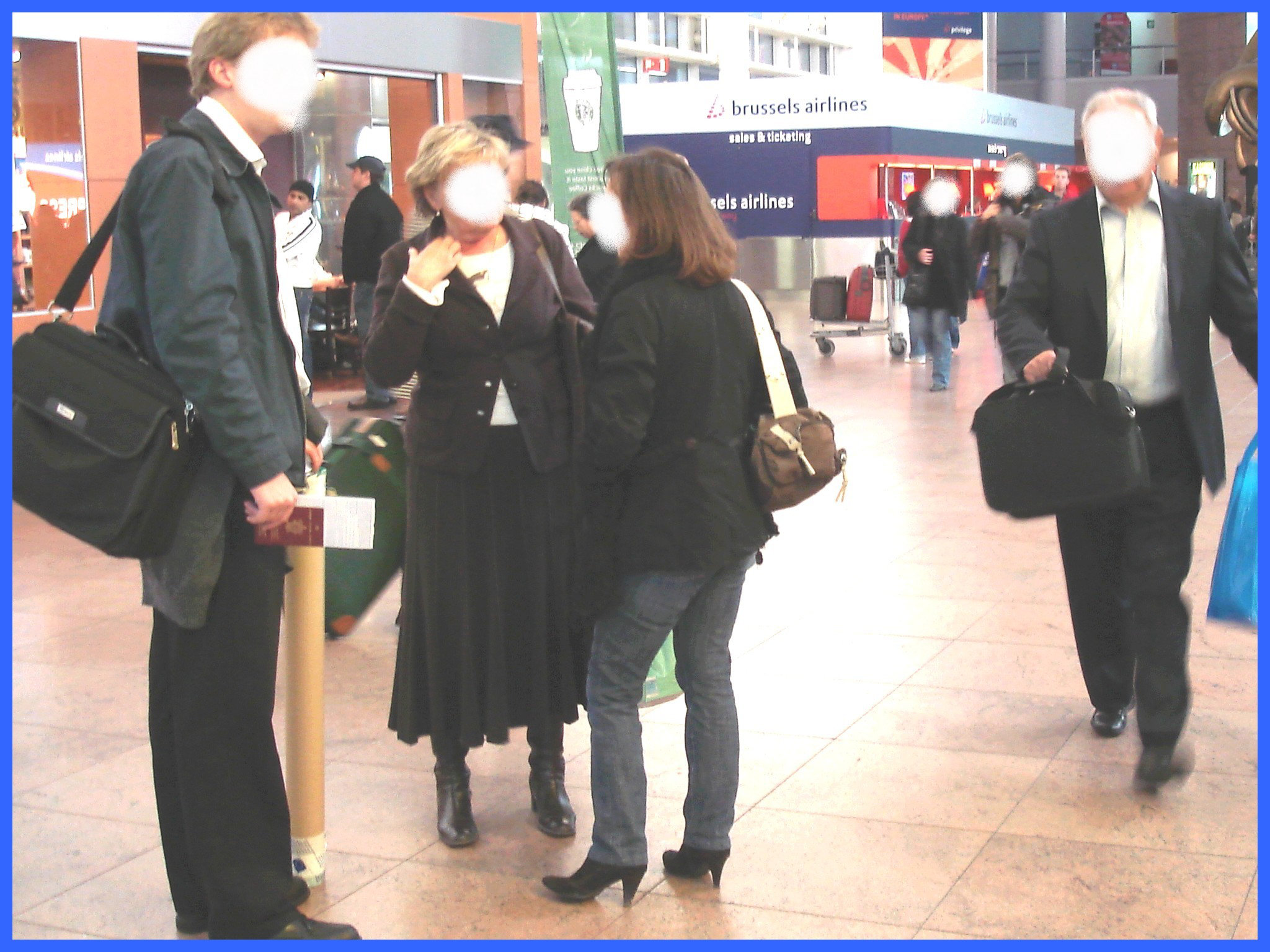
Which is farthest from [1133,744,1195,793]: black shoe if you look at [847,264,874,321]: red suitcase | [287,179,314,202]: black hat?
[847,264,874,321]: red suitcase

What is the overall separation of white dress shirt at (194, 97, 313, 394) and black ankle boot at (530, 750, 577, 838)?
3.87ft

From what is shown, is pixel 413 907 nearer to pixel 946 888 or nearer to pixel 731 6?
pixel 946 888

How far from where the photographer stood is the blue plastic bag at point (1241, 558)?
3428 mm

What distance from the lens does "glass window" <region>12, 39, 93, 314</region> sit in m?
10.4

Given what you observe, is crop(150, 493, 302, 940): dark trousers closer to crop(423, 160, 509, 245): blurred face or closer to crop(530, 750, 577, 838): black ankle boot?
crop(530, 750, 577, 838): black ankle boot

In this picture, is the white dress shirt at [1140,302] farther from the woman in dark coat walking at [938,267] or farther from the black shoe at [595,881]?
the woman in dark coat walking at [938,267]

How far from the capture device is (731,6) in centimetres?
438

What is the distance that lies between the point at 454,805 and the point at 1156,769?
67.5 inches

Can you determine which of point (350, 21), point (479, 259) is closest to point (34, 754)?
point (479, 259)

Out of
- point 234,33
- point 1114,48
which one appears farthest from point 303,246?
point 1114,48

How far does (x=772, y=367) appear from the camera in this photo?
10.3ft

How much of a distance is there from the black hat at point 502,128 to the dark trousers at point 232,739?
123cm

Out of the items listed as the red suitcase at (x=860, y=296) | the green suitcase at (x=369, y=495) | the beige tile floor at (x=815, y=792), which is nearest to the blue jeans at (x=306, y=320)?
the beige tile floor at (x=815, y=792)

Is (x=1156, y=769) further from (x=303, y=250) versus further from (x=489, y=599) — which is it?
(x=303, y=250)
